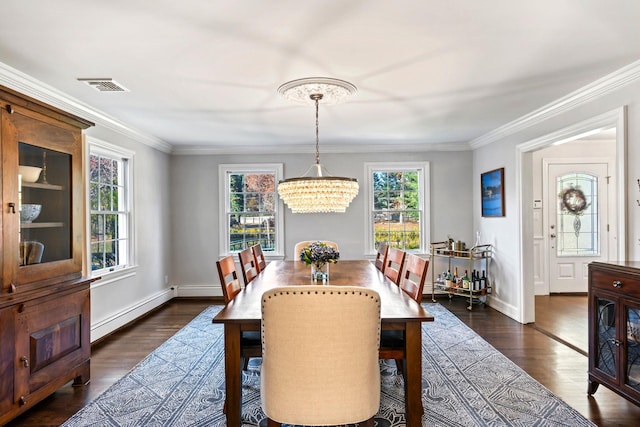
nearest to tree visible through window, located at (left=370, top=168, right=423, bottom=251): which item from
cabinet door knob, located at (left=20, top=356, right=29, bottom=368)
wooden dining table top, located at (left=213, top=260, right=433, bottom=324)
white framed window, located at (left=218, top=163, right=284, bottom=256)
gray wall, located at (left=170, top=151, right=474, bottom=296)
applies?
gray wall, located at (left=170, top=151, right=474, bottom=296)

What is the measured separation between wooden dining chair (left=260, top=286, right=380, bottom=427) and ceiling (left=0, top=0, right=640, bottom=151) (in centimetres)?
142

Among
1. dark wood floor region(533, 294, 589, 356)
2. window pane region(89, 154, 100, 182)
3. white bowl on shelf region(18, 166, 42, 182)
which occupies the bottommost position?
dark wood floor region(533, 294, 589, 356)

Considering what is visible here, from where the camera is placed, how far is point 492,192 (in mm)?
5176

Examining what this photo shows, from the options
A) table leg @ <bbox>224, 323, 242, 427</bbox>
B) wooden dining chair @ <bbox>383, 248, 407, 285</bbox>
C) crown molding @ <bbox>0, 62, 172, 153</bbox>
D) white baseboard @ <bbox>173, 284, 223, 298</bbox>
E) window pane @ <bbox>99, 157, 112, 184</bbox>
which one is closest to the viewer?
table leg @ <bbox>224, 323, 242, 427</bbox>

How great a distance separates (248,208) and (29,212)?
3458 mm

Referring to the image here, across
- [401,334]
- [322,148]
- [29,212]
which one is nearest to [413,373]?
[401,334]

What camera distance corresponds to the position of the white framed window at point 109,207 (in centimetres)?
406

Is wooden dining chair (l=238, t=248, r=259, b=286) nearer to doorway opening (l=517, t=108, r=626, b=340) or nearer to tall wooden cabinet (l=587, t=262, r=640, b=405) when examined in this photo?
tall wooden cabinet (l=587, t=262, r=640, b=405)

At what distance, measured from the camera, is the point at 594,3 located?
1906 millimetres

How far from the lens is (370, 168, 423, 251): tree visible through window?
5.92m

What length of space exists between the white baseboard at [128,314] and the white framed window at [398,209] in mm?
3167

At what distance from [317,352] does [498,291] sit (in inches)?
162

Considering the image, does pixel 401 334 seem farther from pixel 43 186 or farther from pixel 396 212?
pixel 396 212

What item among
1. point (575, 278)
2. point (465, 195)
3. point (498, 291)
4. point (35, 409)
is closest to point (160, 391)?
point (35, 409)
